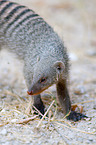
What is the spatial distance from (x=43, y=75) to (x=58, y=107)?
2.57ft

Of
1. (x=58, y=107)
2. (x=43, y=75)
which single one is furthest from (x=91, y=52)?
(x=43, y=75)

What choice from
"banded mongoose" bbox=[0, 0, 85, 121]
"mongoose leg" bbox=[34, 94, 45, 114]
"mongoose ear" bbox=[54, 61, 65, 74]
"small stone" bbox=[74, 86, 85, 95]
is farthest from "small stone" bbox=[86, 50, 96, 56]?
"mongoose ear" bbox=[54, 61, 65, 74]

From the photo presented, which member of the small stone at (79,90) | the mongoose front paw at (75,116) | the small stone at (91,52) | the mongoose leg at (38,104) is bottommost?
the mongoose front paw at (75,116)

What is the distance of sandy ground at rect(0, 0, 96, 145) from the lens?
1.92 meters

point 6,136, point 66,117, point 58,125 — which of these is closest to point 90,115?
point 66,117

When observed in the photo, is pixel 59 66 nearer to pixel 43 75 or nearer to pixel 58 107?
pixel 43 75

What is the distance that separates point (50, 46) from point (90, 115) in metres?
0.92

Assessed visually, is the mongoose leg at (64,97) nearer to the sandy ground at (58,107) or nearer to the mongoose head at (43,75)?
the sandy ground at (58,107)

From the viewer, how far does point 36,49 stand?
2.40 metres

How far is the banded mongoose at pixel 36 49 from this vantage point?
6.70ft

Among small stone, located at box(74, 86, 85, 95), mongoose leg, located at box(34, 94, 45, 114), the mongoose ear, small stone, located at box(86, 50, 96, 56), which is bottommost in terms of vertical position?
mongoose leg, located at box(34, 94, 45, 114)

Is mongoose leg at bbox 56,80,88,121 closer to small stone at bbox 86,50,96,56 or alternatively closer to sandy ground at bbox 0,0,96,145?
sandy ground at bbox 0,0,96,145

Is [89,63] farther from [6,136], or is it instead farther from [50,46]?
[6,136]

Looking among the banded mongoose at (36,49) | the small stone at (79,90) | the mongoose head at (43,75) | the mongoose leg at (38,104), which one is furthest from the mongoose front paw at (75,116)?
the small stone at (79,90)
